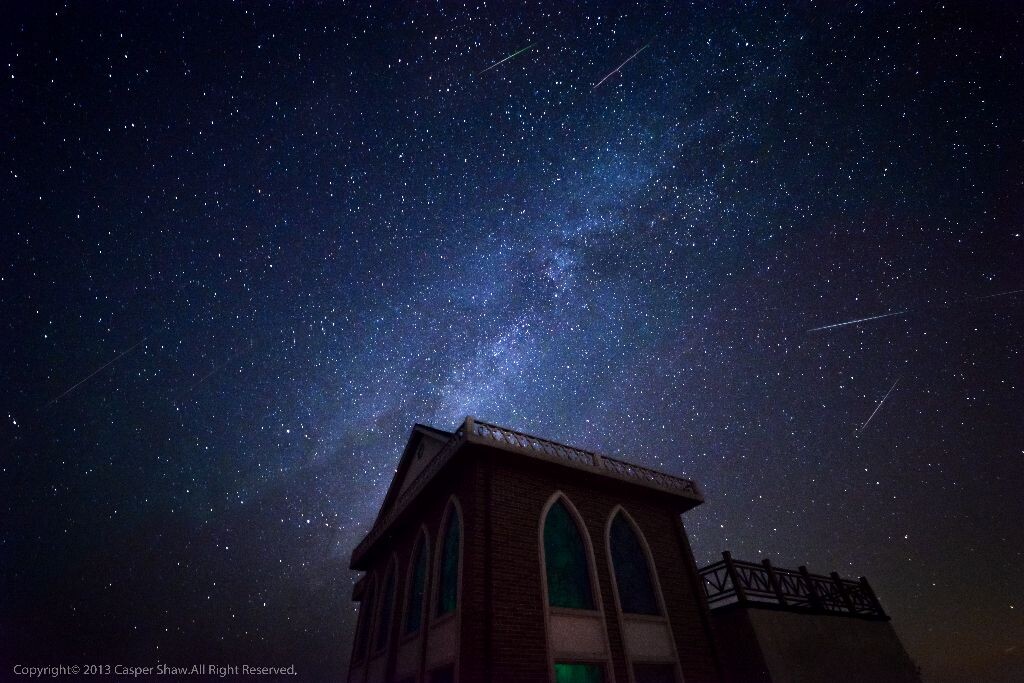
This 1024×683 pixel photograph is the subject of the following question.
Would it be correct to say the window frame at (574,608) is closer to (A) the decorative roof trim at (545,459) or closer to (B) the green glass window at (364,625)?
(A) the decorative roof trim at (545,459)

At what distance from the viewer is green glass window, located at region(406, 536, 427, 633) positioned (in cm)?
1369

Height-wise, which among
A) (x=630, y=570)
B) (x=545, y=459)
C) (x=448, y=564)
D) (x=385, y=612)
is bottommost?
(x=630, y=570)

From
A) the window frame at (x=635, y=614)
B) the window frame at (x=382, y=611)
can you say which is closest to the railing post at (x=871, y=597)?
the window frame at (x=635, y=614)

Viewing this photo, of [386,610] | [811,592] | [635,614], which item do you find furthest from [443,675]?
[811,592]

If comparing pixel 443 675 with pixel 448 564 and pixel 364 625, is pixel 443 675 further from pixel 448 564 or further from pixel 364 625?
pixel 364 625

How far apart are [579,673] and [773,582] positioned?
8.01 meters

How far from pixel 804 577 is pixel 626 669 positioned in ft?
28.3

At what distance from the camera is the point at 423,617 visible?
12453 millimetres

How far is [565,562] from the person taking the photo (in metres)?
12.0

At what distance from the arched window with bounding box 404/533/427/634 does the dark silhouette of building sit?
0.06 meters

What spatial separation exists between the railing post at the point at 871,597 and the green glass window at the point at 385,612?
1717cm

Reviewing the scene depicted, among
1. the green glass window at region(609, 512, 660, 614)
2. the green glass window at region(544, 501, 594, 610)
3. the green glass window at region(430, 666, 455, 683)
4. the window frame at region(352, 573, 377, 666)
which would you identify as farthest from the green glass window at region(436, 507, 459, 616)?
the window frame at region(352, 573, 377, 666)

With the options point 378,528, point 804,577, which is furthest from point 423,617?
point 804,577

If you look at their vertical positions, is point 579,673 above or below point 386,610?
below
